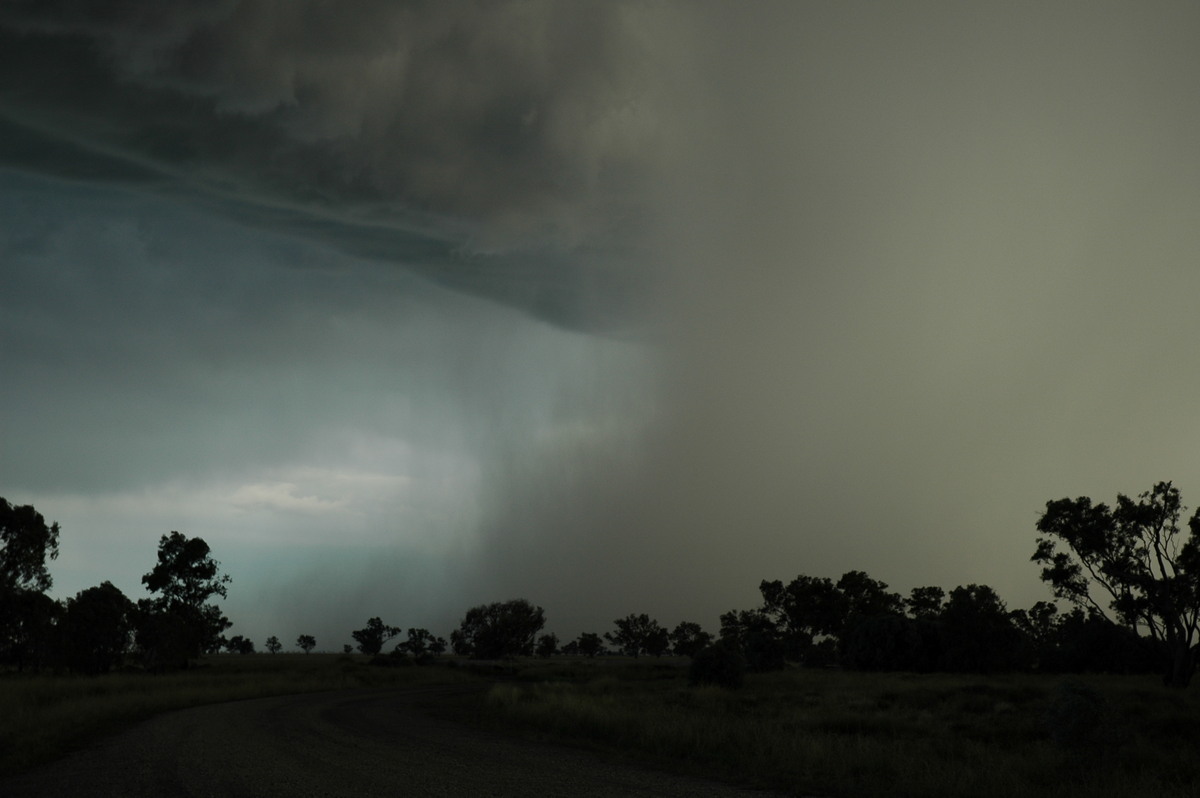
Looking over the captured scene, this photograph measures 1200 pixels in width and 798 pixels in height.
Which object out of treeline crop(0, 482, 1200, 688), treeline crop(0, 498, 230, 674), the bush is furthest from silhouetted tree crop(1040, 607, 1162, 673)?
treeline crop(0, 498, 230, 674)

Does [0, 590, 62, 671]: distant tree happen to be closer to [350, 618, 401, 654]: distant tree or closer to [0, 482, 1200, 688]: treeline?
[0, 482, 1200, 688]: treeline

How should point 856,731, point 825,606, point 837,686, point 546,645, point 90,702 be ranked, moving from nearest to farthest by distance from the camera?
point 856,731 → point 90,702 → point 837,686 → point 825,606 → point 546,645

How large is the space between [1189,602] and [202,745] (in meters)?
55.1

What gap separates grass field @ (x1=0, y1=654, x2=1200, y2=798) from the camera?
45.8 ft

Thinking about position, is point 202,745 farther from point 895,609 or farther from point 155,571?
point 895,609

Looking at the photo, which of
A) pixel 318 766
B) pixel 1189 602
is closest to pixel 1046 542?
pixel 1189 602

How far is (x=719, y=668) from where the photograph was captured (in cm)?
4438

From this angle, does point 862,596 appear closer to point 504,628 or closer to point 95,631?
point 504,628

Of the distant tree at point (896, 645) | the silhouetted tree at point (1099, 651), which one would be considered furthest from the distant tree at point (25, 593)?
the silhouetted tree at point (1099, 651)

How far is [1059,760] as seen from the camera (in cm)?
1525

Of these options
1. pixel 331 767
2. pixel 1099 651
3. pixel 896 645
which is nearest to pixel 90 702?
pixel 331 767

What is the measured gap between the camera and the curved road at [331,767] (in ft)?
42.4

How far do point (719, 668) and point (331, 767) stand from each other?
32967 millimetres

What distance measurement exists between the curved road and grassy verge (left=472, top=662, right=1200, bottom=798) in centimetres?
215
